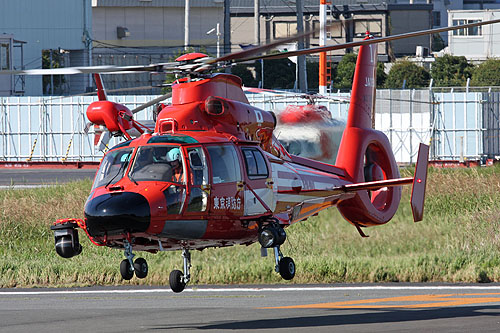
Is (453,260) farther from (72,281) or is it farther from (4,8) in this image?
(4,8)

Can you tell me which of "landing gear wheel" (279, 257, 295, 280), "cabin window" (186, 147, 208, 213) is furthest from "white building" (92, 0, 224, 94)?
"cabin window" (186, 147, 208, 213)

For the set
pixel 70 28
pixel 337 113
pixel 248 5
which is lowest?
pixel 337 113

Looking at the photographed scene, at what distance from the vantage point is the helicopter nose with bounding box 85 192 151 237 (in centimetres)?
1239

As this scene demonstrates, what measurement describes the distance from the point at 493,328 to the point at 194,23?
252ft

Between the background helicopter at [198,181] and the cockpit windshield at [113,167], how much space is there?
18 millimetres

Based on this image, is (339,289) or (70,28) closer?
(339,289)

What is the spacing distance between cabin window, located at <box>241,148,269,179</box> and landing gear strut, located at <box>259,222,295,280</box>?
0.85 m

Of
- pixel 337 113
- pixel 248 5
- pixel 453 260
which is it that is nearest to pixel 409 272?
pixel 453 260

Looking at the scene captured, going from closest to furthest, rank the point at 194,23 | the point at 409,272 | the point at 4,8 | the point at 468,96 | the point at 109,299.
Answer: the point at 109,299 → the point at 409,272 → the point at 468,96 → the point at 4,8 → the point at 194,23

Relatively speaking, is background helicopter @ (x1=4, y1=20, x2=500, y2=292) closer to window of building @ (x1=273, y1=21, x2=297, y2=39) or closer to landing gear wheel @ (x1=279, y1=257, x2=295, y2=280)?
landing gear wheel @ (x1=279, y1=257, x2=295, y2=280)

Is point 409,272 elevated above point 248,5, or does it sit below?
below

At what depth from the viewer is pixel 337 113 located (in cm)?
4169

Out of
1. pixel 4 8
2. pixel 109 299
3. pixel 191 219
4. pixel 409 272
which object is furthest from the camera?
pixel 4 8

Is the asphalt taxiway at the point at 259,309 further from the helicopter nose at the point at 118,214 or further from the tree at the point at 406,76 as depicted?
the tree at the point at 406,76
